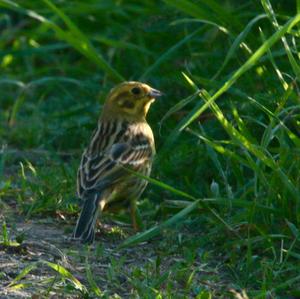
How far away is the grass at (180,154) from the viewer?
18.3 feet

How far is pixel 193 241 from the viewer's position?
615 cm

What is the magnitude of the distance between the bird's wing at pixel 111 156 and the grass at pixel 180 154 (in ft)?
0.57

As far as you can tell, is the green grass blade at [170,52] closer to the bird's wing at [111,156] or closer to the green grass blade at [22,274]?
the bird's wing at [111,156]

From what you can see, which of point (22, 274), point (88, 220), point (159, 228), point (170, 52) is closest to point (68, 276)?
point (22, 274)

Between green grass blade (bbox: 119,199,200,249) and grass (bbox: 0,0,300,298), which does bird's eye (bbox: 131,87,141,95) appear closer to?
grass (bbox: 0,0,300,298)

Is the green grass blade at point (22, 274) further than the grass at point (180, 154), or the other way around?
the grass at point (180, 154)

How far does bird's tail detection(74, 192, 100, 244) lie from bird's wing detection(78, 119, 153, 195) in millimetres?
83

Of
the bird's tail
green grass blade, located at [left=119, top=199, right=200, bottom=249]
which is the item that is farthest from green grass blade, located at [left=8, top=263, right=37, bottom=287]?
the bird's tail

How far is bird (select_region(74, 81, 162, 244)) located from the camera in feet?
20.8

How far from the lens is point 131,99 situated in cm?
727

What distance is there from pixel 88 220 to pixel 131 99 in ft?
4.33

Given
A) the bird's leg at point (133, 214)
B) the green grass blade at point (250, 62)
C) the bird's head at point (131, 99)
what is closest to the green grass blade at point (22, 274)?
the green grass blade at point (250, 62)

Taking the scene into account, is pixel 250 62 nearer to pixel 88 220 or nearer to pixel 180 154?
pixel 88 220

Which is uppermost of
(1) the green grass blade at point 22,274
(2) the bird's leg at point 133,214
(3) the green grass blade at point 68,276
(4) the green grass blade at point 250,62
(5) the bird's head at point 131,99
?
(4) the green grass blade at point 250,62
